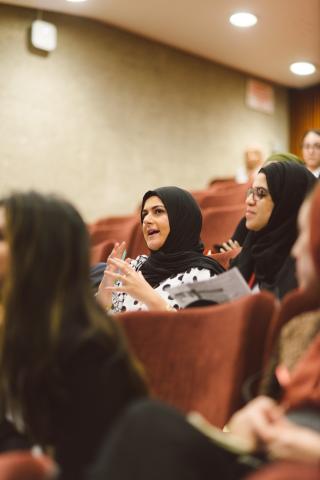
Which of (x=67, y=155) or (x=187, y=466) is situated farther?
(x=67, y=155)

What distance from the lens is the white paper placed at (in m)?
0.77

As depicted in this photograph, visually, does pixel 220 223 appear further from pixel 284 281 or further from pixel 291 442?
pixel 291 442

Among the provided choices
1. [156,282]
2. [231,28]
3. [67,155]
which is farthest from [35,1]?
[156,282]

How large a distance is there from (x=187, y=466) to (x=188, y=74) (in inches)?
108

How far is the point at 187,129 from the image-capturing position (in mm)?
3055

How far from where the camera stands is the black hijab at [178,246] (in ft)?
3.74

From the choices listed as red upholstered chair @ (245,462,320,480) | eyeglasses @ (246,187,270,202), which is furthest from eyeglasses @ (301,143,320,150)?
red upholstered chair @ (245,462,320,480)

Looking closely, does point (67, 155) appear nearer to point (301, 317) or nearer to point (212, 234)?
point (212, 234)

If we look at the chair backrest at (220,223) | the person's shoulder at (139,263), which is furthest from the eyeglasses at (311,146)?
the person's shoulder at (139,263)

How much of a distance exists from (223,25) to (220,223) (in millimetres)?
1386

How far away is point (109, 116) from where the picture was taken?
9.04 ft

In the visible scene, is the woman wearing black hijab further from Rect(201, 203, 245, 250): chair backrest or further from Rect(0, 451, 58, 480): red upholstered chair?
Rect(0, 451, 58, 480): red upholstered chair

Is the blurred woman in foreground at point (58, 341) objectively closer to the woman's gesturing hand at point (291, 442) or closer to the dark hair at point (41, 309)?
the dark hair at point (41, 309)

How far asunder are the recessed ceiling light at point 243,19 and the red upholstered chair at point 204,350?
2.07 metres
